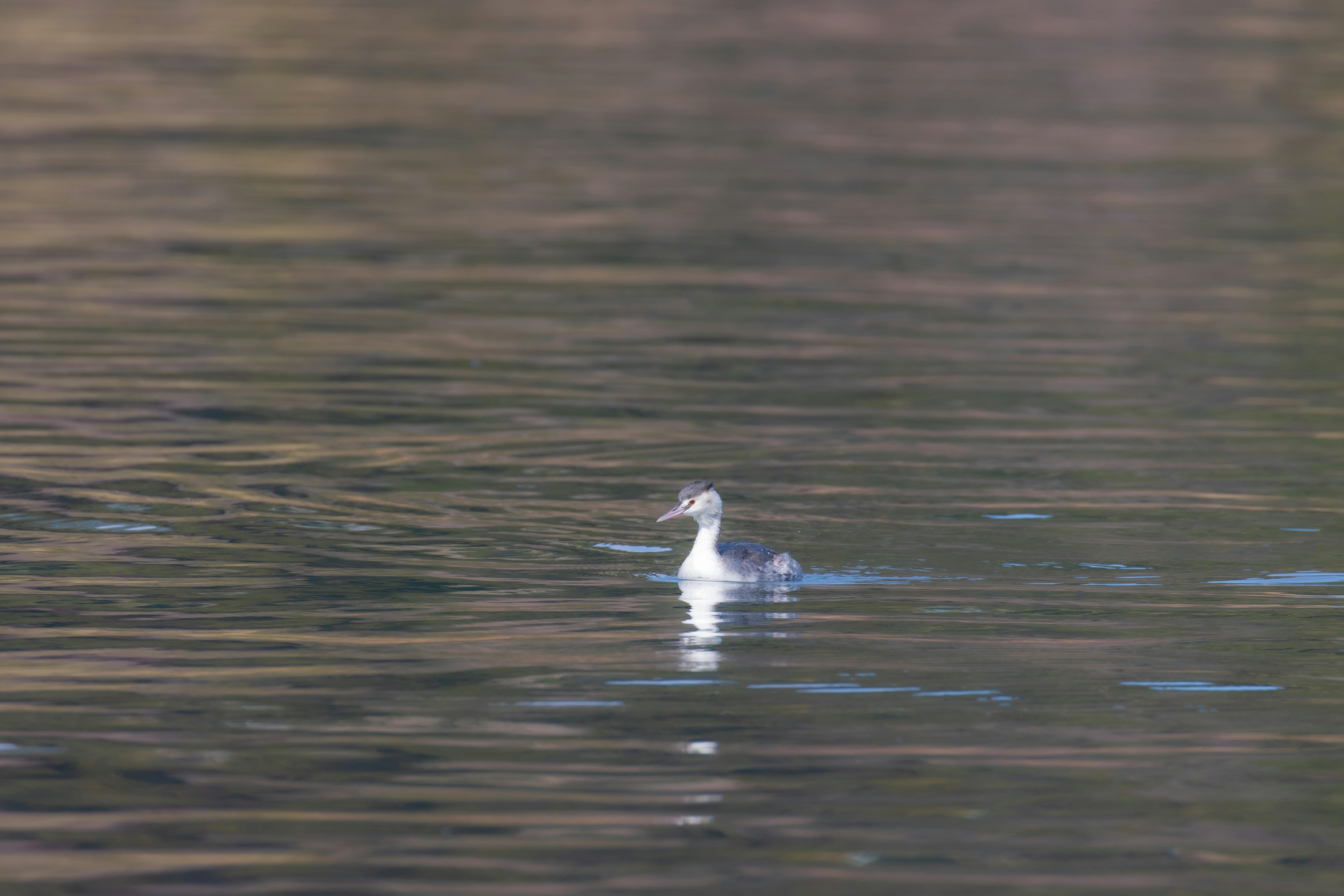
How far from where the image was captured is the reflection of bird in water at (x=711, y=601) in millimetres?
11250

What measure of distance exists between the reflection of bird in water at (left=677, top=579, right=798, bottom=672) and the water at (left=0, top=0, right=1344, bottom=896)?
0.17 feet

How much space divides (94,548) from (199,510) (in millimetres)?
1024

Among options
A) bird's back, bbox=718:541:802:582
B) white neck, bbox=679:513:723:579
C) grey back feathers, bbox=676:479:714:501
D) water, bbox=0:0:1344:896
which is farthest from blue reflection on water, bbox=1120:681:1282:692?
grey back feathers, bbox=676:479:714:501

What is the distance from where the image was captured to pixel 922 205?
28.2m

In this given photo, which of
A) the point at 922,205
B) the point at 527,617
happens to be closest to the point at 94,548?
the point at 527,617

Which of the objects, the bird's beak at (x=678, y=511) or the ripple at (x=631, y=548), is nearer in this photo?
the bird's beak at (x=678, y=511)

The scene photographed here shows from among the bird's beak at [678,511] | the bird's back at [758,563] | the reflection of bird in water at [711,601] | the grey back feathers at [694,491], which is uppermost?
the grey back feathers at [694,491]

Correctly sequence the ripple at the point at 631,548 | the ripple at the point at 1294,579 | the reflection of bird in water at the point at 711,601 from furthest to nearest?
1. the ripple at the point at 631,548
2. the ripple at the point at 1294,579
3. the reflection of bird in water at the point at 711,601

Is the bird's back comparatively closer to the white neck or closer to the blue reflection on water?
the white neck

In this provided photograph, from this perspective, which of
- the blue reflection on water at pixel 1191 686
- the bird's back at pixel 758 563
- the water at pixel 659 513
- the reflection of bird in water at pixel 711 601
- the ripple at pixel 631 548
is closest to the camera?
the water at pixel 659 513

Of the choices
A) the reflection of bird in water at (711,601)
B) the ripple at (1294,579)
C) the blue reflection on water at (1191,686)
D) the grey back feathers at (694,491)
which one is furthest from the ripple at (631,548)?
the blue reflection on water at (1191,686)

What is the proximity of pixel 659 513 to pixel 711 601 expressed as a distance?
6.69 feet

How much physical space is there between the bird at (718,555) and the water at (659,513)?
0.57 feet

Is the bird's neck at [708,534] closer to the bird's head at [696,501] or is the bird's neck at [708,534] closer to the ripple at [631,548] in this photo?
the bird's head at [696,501]
